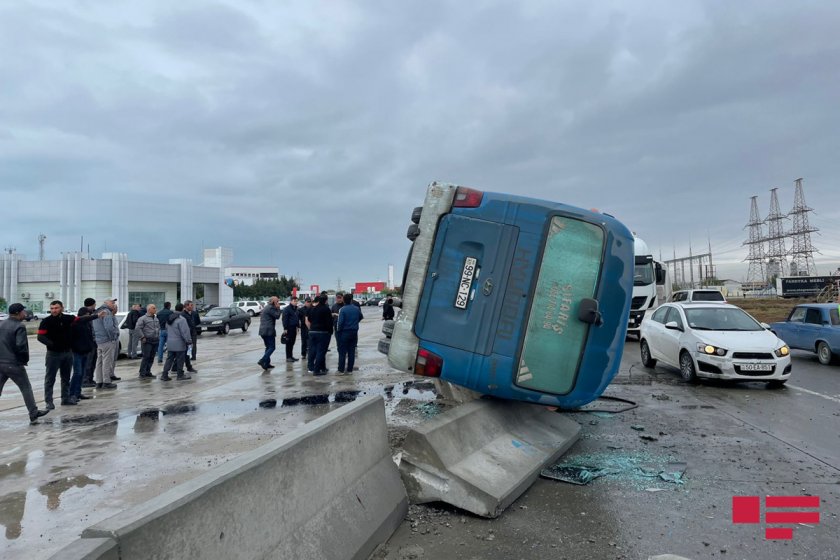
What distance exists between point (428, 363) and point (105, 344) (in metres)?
8.67

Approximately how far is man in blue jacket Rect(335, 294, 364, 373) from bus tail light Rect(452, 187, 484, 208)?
21.7ft

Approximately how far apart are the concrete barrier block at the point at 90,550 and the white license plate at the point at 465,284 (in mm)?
3772

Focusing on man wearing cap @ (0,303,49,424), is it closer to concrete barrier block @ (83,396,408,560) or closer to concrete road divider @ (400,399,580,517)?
concrete barrier block @ (83,396,408,560)

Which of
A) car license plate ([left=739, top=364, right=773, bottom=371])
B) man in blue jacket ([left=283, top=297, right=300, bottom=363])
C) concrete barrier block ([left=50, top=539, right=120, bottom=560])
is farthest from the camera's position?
man in blue jacket ([left=283, top=297, right=300, bottom=363])

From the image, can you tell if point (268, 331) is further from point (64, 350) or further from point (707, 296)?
point (707, 296)

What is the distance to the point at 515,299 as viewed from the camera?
5.18m

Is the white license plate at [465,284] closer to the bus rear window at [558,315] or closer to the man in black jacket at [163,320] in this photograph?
the bus rear window at [558,315]

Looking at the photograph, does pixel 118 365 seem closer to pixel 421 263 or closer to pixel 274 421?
pixel 274 421

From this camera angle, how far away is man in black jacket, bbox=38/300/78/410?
8344 mm

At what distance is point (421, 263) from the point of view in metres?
5.45

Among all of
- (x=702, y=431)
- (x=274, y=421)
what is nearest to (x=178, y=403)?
(x=274, y=421)

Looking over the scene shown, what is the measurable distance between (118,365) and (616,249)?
14.7 metres

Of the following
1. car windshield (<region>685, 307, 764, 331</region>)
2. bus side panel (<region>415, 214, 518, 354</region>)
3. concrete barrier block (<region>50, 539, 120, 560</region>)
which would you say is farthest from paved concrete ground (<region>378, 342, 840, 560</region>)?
car windshield (<region>685, 307, 764, 331</region>)

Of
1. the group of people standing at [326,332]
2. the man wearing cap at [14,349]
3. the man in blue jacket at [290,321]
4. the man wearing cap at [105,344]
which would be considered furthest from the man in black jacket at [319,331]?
the man wearing cap at [14,349]
